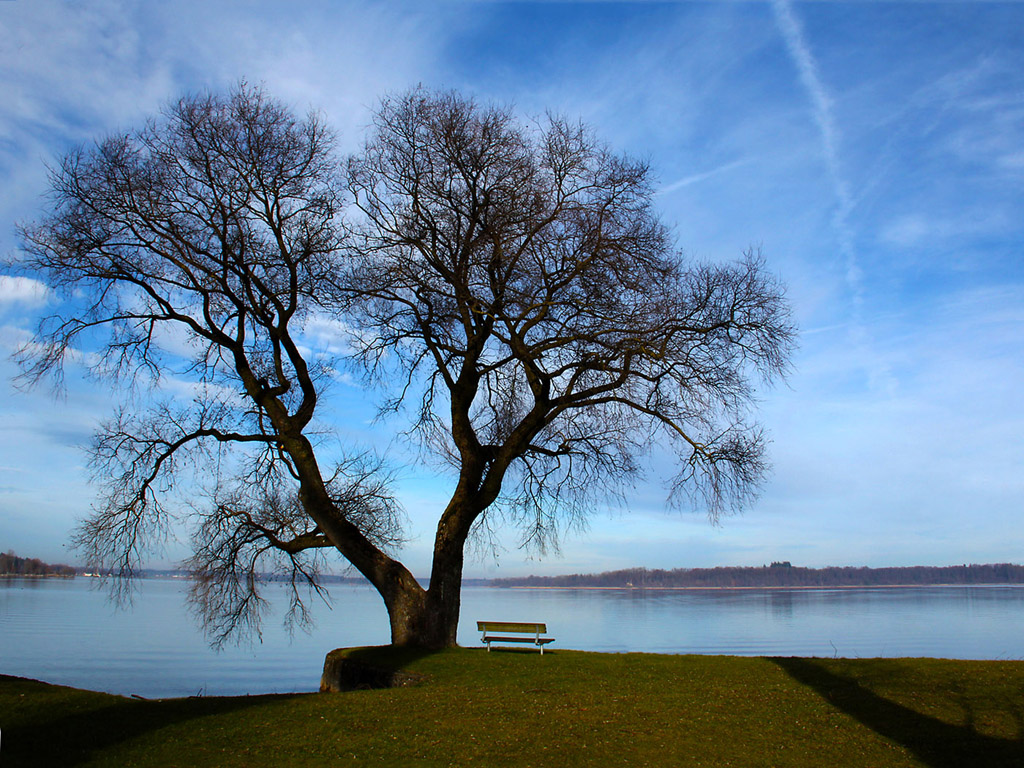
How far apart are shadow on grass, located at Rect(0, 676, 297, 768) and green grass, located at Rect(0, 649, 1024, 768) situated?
2 centimetres

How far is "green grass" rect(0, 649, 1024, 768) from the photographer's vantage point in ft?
23.9

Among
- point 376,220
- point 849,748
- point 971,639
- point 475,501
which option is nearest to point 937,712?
point 849,748

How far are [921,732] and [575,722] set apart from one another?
3.85 m

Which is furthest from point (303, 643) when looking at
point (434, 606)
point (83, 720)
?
point (83, 720)

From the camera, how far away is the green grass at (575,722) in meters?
7.28

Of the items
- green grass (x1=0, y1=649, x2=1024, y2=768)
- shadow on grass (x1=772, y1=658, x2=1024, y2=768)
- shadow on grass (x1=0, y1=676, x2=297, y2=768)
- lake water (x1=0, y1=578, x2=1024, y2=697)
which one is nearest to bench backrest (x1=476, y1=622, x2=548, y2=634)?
green grass (x1=0, y1=649, x2=1024, y2=768)

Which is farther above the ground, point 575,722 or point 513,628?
point 513,628

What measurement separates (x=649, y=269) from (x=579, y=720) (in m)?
8.40

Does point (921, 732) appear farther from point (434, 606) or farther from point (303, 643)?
point (303, 643)

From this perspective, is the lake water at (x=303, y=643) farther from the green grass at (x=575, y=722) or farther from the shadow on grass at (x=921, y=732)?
the shadow on grass at (x=921, y=732)

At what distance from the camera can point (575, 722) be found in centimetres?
845

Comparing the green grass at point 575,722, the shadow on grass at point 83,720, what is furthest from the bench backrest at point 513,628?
the shadow on grass at point 83,720

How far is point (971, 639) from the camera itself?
32406 mm

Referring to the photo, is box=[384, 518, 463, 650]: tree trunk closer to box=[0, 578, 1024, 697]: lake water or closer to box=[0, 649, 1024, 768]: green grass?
box=[0, 649, 1024, 768]: green grass
